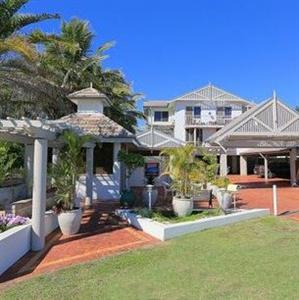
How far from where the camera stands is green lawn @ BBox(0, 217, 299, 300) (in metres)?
6.47

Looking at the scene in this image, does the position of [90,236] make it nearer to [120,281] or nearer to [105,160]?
[120,281]

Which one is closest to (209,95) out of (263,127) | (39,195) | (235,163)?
(235,163)

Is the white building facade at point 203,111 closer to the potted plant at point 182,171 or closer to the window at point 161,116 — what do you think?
the window at point 161,116

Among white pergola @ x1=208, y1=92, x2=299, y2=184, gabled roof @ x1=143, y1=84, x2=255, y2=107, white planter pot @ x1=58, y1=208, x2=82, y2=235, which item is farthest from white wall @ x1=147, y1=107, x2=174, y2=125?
white planter pot @ x1=58, y1=208, x2=82, y2=235

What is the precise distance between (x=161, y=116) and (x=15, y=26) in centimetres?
4190

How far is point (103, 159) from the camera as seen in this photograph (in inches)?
800

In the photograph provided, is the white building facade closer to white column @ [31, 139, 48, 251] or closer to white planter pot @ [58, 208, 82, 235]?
white planter pot @ [58, 208, 82, 235]

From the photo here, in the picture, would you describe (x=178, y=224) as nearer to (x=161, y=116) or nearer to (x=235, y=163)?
(x=235, y=163)

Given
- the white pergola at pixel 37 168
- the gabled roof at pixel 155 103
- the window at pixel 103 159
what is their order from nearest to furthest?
the white pergola at pixel 37 168, the window at pixel 103 159, the gabled roof at pixel 155 103

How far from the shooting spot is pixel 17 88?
52.0 feet

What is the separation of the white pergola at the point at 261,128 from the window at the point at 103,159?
834 centimetres

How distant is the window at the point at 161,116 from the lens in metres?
A: 54.8

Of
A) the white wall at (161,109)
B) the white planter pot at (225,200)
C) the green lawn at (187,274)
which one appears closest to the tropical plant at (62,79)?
the white planter pot at (225,200)

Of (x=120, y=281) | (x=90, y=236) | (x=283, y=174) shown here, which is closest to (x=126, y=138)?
(x=90, y=236)
